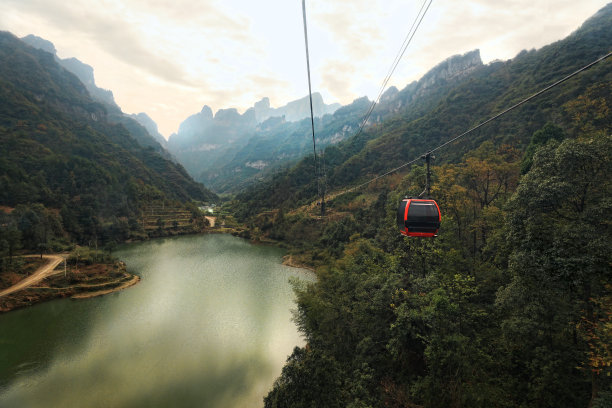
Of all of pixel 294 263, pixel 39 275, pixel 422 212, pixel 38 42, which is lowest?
pixel 294 263

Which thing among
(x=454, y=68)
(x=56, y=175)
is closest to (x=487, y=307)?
(x=56, y=175)

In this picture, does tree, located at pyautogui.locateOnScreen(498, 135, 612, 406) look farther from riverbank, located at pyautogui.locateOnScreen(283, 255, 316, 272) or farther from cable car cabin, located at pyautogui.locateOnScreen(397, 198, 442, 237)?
riverbank, located at pyautogui.locateOnScreen(283, 255, 316, 272)

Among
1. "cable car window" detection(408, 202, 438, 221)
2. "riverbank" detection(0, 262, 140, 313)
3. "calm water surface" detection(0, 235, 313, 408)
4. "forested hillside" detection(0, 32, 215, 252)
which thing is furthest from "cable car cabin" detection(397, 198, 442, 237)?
"forested hillside" detection(0, 32, 215, 252)

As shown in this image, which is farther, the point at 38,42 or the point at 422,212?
the point at 38,42

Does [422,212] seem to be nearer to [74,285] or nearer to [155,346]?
[155,346]

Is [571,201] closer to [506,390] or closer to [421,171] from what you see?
[506,390]

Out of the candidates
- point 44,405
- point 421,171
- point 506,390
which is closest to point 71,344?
point 44,405

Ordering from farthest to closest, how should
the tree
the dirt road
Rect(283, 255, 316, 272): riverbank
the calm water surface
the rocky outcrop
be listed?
1. the rocky outcrop
2. Rect(283, 255, 316, 272): riverbank
3. the dirt road
4. the calm water surface
5. the tree
